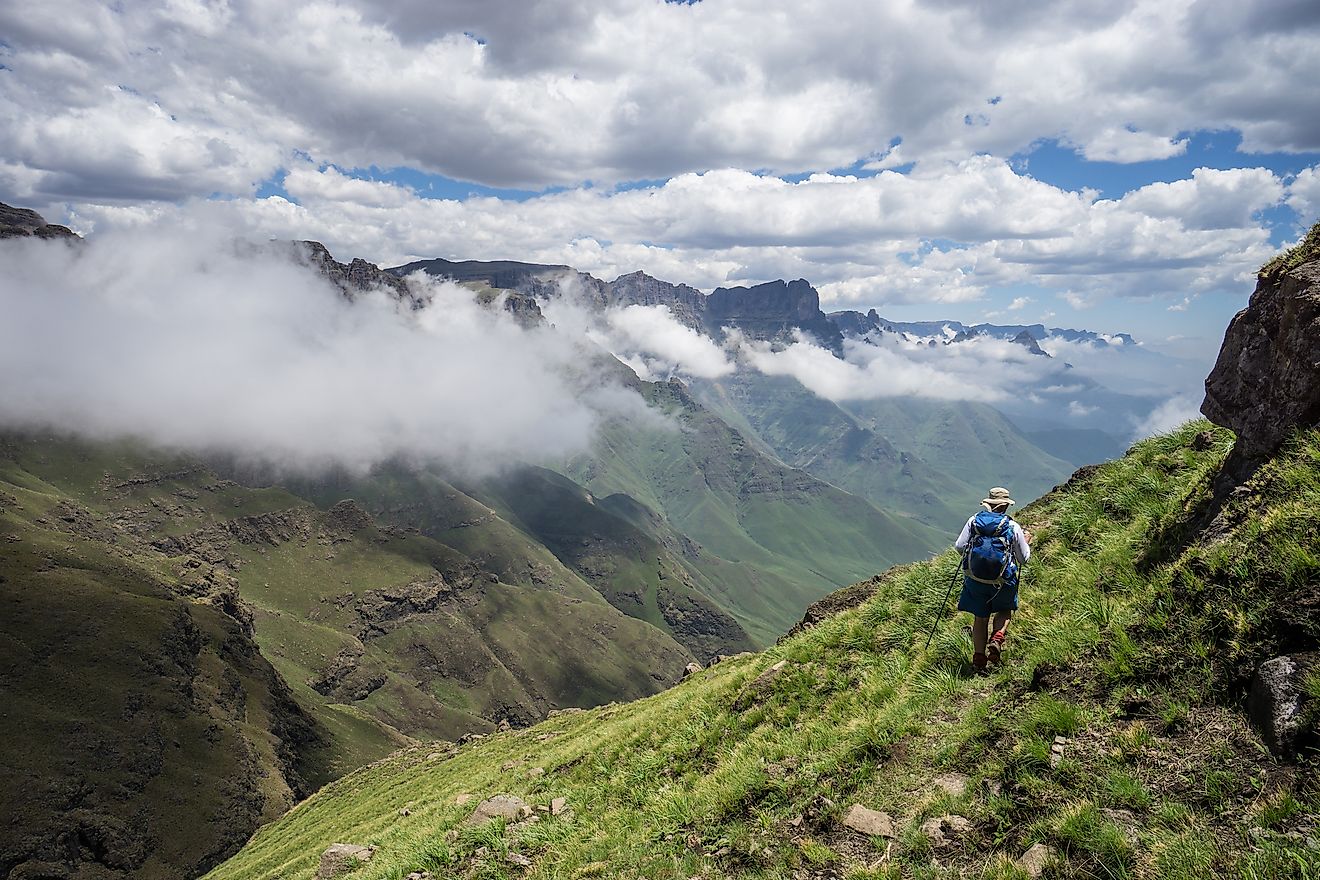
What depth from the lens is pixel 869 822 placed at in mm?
9484

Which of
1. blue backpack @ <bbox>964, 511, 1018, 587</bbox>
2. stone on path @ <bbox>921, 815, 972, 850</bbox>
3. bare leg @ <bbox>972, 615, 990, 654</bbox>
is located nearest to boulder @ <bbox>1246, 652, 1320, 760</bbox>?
stone on path @ <bbox>921, 815, 972, 850</bbox>

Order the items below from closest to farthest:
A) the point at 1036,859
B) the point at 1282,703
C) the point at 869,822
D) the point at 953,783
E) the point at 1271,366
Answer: the point at 1282,703, the point at 1036,859, the point at 869,822, the point at 953,783, the point at 1271,366

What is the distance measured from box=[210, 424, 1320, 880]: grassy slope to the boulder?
0.22 metres

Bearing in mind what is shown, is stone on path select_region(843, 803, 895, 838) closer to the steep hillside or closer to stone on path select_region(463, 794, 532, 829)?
stone on path select_region(463, 794, 532, 829)

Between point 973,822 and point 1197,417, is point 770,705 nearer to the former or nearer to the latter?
point 973,822

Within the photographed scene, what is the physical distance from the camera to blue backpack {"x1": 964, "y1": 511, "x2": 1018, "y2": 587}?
11906mm

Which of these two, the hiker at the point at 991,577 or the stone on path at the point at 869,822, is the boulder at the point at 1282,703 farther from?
the stone on path at the point at 869,822

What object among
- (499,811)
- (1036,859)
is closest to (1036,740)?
(1036,859)

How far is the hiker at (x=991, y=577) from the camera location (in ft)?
39.2

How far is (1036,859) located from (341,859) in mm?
18659

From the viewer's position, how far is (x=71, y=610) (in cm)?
17075

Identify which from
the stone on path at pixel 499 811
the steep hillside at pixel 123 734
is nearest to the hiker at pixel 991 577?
the stone on path at pixel 499 811

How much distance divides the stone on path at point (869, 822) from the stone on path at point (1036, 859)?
1.95m

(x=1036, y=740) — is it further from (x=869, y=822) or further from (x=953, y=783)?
(x=869, y=822)
